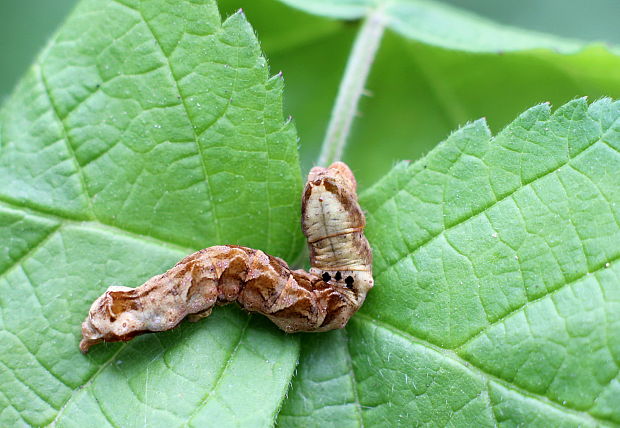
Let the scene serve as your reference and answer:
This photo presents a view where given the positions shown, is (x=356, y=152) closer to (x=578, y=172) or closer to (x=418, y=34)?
(x=418, y=34)

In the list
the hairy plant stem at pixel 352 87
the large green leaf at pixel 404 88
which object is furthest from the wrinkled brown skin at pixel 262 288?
the large green leaf at pixel 404 88

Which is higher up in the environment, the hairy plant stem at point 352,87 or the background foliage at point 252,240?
the hairy plant stem at point 352,87

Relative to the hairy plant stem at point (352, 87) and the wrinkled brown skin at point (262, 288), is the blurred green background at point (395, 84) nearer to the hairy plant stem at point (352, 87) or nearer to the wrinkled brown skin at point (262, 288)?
the hairy plant stem at point (352, 87)

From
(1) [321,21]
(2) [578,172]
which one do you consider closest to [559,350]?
(2) [578,172]

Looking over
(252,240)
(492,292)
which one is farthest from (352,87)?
(492,292)

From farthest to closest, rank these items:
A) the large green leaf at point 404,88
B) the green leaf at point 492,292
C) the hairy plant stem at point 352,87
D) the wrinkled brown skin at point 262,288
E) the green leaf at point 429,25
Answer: the large green leaf at point 404,88, the green leaf at point 429,25, the hairy plant stem at point 352,87, the wrinkled brown skin at point 262,288, the green leaf at point 492,292

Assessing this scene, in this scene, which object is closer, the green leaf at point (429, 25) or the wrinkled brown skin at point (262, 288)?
the wrinkled brown skin at point (262, 288)

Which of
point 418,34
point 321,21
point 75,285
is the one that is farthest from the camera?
point 321,21

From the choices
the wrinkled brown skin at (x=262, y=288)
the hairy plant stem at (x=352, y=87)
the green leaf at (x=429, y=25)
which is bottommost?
the wrinkled brown skin at (x=262, y=288)
